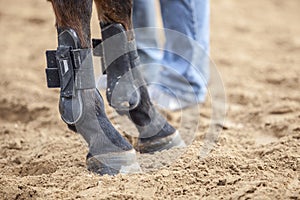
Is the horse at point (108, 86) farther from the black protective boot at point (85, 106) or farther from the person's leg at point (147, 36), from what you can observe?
the person's leg at point (147, 36)

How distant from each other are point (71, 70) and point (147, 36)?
4.32 feet

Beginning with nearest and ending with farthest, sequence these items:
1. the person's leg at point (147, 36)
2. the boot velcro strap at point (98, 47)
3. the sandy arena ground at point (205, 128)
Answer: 1. the sandy arena ground at point (205, 128)
2. the boot velcro strap at point (98, 47)
3. the person's leg at point (147, 36)

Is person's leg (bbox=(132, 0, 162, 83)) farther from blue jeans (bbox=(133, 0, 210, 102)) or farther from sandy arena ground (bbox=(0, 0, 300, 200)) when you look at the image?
sandy arena ground (bbox=(0, 0, 300, 200))

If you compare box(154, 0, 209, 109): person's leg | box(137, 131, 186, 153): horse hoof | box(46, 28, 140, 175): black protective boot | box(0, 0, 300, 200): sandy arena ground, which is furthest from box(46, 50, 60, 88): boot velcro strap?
box(154, 0, 209, 109): person's leg

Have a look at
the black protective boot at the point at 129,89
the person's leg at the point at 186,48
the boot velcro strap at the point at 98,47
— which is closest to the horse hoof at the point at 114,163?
the black protective boot at the point at 129,89

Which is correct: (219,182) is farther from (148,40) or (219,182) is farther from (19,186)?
(148,40)

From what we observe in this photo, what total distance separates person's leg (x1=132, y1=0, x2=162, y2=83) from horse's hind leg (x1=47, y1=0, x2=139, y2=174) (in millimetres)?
1118

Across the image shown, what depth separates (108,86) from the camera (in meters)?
2.09

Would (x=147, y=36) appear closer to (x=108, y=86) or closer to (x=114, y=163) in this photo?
(x=108, y=86)

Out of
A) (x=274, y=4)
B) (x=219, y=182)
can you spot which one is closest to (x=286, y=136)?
(x=219, y=182)

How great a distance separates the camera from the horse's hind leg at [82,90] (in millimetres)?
1862

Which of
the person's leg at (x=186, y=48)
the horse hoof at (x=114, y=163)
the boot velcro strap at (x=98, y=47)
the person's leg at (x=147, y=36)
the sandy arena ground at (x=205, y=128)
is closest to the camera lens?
the sandy arena ground at (x=205, y=128)

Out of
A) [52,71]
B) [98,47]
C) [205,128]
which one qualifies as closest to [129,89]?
[98,47]

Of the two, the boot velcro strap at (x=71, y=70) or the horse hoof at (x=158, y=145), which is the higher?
the boot velcro strap at (x=71, y=70)
